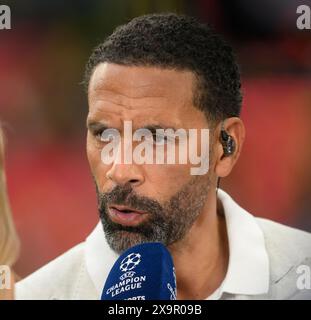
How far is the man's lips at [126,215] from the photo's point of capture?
166 cm

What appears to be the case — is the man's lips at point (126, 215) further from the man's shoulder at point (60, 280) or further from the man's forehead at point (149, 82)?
the man's forehead at point (149, 82)

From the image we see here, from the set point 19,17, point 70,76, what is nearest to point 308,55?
point 70,76

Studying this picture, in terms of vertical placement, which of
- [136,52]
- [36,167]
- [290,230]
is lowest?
[290,230]

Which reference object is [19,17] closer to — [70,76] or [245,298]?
[70,76]

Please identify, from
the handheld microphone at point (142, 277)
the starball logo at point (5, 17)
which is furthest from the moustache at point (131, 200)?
the starball logo at point (5, 17)

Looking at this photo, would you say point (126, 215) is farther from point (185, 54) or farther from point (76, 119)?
point (185, 54)

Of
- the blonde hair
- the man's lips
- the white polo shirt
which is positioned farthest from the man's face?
the blonde hair

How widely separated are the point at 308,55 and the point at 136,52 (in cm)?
44

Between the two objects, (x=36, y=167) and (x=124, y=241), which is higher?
(x=36, y=167)

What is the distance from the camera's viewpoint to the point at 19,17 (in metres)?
1.75

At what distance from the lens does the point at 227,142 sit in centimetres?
173

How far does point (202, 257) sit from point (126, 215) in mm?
242

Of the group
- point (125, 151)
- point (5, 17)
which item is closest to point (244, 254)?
point (125, 151)

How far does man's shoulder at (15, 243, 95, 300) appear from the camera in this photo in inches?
68.9
